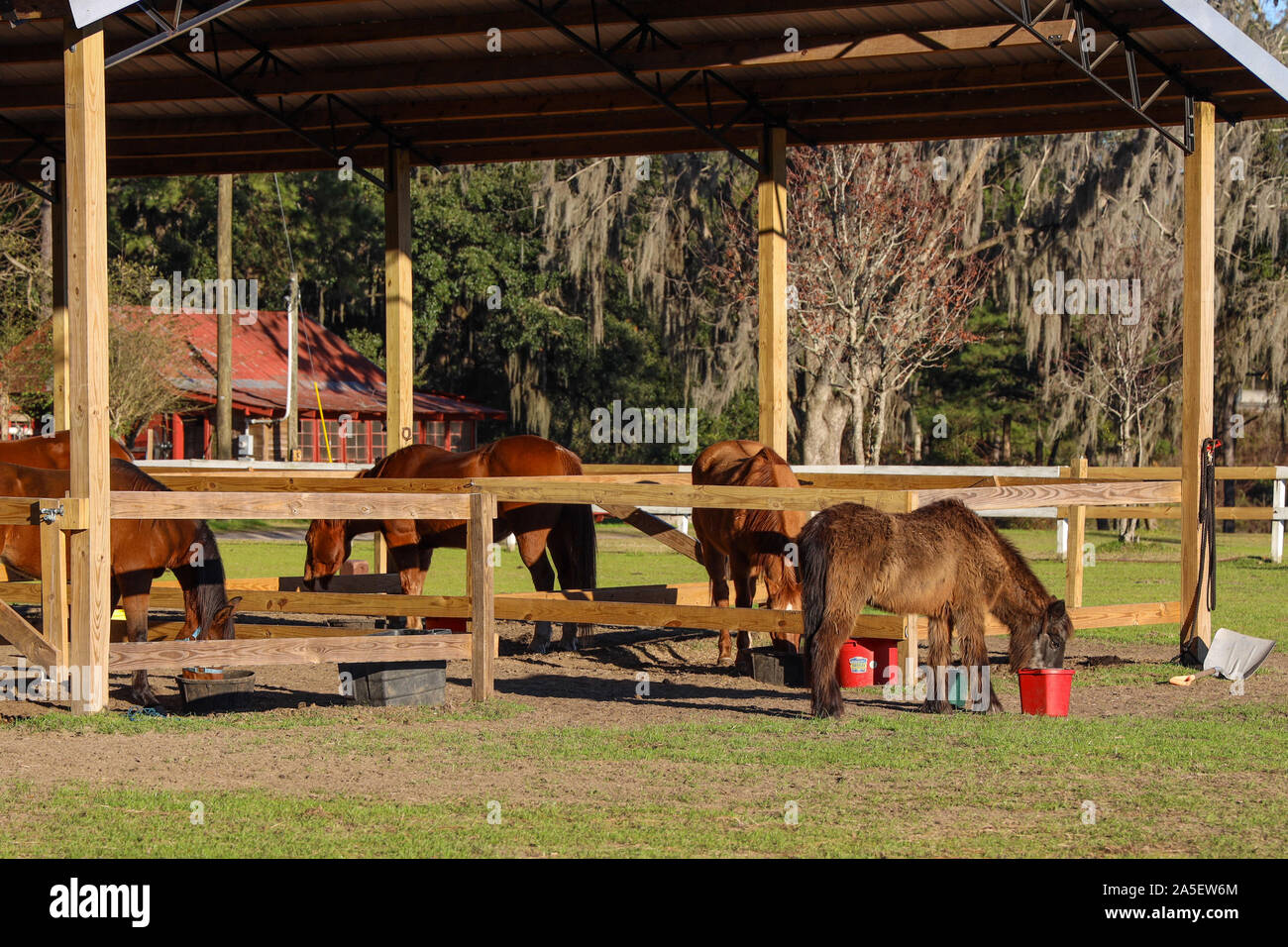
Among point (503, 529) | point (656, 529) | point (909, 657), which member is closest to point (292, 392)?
point (503, 529)

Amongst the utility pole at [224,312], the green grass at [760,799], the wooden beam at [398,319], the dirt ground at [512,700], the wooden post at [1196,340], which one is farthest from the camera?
the utility pole at [224,312]

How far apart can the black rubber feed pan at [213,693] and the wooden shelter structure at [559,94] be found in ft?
2.45

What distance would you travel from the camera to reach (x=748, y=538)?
1029 cm

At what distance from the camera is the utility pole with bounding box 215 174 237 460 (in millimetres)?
30141

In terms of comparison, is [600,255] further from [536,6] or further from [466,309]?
[536,6]

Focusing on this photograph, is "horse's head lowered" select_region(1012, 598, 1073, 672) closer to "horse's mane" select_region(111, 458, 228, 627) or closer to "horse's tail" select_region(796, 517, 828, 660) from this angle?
"horse's tail" select_region(796, 517, 828, 660)

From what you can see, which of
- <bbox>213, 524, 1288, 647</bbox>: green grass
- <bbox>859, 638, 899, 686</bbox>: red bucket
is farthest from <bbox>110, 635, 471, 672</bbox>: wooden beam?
<bbox>213, 524, 1288, 647</bbox>: green grass

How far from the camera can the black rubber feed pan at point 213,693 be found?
9047 mm

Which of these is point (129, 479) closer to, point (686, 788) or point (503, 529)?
point (503, 529)

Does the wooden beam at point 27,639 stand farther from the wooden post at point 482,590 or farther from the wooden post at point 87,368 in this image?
the wooden post at point 482,590

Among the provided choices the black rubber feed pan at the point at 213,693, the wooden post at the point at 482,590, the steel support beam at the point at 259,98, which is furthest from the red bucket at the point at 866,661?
the steel support beam at the point at 259,98

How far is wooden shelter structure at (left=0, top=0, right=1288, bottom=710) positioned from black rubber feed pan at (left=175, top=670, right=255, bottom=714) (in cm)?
75

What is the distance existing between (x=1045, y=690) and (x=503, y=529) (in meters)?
5.21
